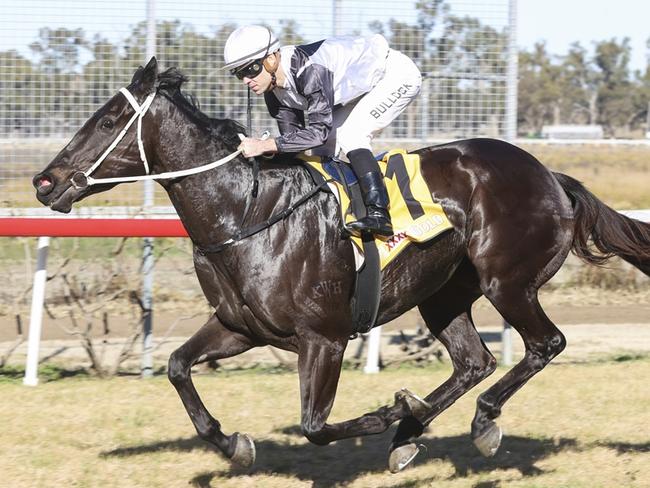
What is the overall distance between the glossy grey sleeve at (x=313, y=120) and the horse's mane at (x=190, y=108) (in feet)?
0.85

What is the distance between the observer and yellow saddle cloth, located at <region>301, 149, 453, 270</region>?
4.49 m

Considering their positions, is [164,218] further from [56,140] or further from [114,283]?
[56,140]

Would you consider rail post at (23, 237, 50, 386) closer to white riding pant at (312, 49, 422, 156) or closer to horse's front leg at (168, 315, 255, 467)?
horse's front leg at (168, 315, 255, 467)

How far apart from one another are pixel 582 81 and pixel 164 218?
56111 millimetres

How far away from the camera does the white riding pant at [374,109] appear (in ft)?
15.2

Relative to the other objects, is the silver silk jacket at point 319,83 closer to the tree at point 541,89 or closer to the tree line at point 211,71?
the tree line at point 211,71

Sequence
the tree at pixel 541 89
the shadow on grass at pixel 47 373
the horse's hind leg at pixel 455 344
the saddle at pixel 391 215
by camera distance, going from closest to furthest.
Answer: the saddle at pixel 391 215 → the horse's hind leg at pixel 455 344 → the shadow on grass at pixel 47 373 → the tree at pixel 541 89

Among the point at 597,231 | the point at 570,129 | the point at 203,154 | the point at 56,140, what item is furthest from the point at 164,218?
the point at 570,129

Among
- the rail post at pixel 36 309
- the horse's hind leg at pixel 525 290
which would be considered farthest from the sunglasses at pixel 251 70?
the rail post at pixel 36 309

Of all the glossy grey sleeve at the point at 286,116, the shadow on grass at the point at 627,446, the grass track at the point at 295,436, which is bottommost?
the grass track at the point at 295,436

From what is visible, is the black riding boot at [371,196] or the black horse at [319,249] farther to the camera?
the black riding boot at [371,196]

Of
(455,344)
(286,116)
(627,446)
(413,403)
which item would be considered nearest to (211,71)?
(286,116)

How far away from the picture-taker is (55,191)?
4.14m

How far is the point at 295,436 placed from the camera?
5422 mm
